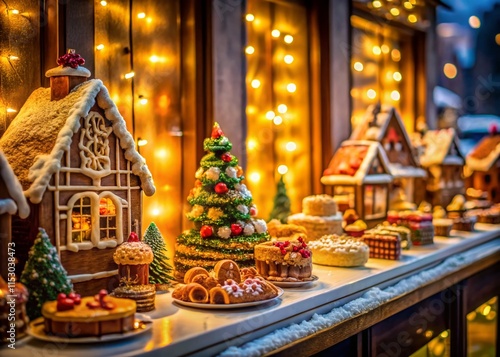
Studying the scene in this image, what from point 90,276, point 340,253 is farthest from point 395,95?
point 90,276

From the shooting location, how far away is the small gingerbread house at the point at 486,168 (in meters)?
7.50

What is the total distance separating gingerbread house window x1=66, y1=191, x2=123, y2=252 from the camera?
2.90m

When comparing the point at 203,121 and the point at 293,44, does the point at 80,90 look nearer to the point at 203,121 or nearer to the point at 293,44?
the point at 203,121

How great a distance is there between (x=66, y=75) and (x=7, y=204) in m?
0.86

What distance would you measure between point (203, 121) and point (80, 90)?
60.2 inches

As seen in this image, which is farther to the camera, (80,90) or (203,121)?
(203,121)

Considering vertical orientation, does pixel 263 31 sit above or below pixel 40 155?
above

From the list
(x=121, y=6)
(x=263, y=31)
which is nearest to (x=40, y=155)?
(x=121, y=6)

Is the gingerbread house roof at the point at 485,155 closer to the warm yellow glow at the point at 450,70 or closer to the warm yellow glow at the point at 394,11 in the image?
the warm yellow glow at the point at 394,11

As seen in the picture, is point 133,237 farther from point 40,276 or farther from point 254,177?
point 254,177

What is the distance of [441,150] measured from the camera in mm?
6598

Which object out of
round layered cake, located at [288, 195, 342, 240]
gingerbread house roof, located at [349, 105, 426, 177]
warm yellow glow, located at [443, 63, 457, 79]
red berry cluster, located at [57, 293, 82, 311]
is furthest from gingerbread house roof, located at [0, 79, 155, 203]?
warm yellow glow, located at [443, 63, 457, 79]

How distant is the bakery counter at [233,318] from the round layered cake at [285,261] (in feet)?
0.29

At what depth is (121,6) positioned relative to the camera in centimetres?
396
